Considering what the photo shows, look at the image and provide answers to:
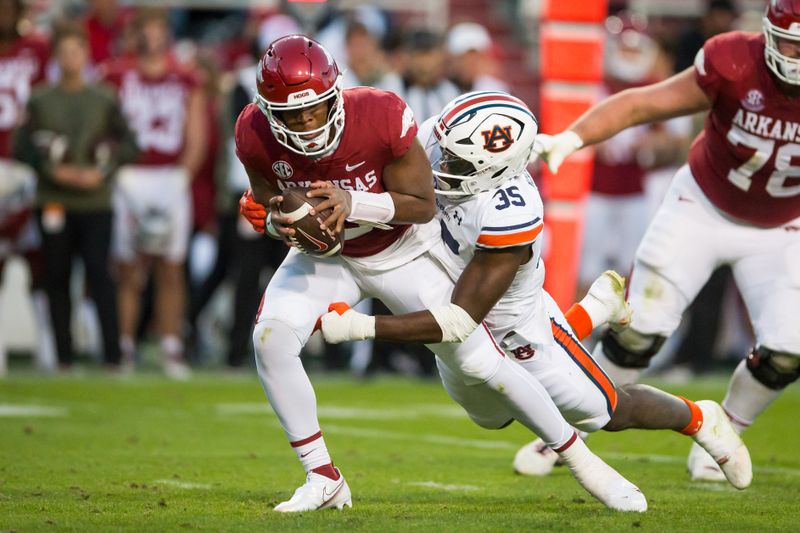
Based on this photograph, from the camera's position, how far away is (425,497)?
188 inches

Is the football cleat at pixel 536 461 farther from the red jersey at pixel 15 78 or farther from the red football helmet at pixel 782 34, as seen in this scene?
the red jersey at pixel 15 78

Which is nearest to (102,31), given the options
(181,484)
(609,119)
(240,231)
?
(240,231)

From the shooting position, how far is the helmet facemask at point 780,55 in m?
4.97

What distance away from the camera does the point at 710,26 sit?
10.5 metres

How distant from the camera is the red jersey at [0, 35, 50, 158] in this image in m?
9.43

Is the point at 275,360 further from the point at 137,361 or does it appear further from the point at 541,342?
the point at 137,361

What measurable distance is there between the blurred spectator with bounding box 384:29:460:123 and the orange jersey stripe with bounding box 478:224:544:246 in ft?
16.2

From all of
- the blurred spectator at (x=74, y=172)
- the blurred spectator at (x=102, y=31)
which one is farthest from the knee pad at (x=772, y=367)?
the blurred spectator at (x=102, y=31)

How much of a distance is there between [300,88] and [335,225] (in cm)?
44

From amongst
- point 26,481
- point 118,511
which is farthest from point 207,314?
point 118,511

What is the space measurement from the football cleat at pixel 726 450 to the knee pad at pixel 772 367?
18.0 inches

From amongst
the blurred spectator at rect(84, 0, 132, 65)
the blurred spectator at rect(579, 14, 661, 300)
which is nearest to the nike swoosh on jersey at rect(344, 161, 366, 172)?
the blurred spectator at rect(579, 14, 661, 300)

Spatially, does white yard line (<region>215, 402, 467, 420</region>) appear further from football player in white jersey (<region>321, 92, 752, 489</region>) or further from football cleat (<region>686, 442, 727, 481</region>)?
football player in white jersey (<region>321, 92, 752, 489</region>)

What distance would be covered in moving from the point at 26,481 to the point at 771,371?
2.84m
